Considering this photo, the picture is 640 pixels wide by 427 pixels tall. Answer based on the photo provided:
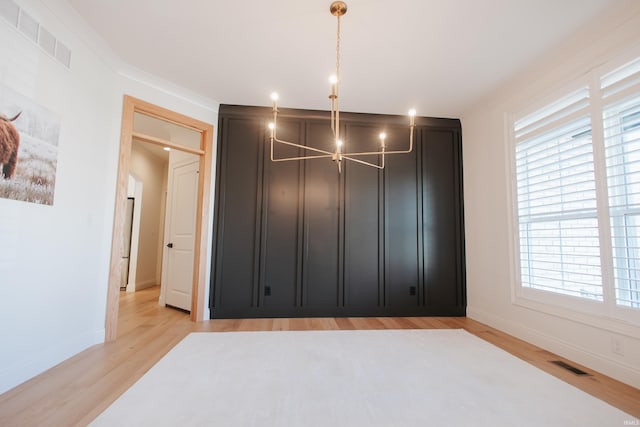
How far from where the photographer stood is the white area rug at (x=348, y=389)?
1600 mm

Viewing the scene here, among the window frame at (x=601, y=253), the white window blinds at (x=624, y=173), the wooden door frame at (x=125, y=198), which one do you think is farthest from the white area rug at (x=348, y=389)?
the white window blinds at (x=624, y=173)

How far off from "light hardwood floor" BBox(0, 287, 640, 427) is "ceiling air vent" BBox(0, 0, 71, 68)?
8.38ft

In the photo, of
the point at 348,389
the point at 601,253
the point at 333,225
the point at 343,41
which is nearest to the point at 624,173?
the point at 601,253

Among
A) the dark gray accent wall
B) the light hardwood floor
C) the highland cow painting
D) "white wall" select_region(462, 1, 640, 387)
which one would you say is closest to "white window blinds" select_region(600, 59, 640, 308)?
"white wall" select_region(462, 1, 640, 387)

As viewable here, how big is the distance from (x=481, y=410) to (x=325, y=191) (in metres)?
2.93

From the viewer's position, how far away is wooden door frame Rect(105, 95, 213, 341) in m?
2.85

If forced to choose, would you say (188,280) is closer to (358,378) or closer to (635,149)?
(358,378)

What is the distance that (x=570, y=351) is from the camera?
8.22ft

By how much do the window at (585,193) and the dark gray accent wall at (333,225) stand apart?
1159mm

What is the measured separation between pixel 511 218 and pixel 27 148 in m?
4.73

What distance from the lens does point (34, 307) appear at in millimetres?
2098

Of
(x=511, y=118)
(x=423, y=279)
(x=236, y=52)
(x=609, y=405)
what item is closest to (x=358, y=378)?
(x=609, y=405)

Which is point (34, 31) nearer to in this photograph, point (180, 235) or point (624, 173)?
point (180, 235)

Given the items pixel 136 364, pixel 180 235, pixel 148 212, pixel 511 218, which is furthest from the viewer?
pixel 148 212
